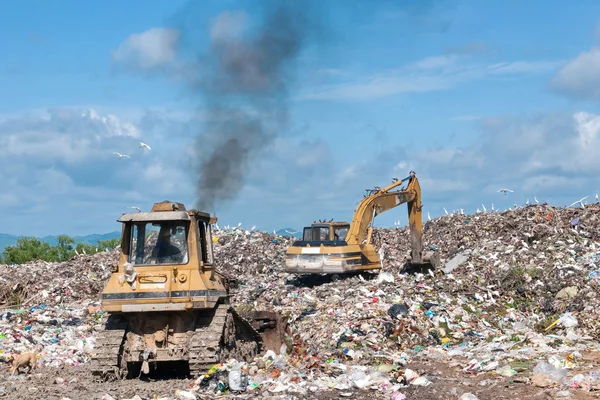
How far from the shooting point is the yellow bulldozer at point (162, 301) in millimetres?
10305

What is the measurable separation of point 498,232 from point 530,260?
3.69m

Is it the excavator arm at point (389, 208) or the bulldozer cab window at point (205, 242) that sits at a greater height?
the excavator arm at point (389, 208)

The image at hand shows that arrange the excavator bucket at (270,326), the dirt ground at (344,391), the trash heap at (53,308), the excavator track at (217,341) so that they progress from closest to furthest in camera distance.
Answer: the dirt ground at (344,391), the excavator track at (217,341), the excavator bucket at (270,326), the trash heap at (53,308)

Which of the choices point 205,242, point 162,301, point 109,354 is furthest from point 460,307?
point 109,354

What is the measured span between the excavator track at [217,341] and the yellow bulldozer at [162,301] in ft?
0.04

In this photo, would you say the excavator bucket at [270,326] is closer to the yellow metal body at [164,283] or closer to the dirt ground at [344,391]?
the yellow metal body at [164,283]

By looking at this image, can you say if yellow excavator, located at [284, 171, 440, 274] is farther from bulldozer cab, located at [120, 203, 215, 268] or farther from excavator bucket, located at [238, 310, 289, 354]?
bulldozer cab, located at [120, 203, 215, 268]

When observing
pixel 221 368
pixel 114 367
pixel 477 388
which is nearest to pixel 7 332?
pixel 114 367

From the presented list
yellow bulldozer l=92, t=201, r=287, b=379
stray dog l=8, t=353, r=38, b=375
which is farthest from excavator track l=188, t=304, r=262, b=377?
stray dog l=8, t=353, r=38, b=375

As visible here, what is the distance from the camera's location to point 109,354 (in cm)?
1028

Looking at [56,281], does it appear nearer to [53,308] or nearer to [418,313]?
[53,308]

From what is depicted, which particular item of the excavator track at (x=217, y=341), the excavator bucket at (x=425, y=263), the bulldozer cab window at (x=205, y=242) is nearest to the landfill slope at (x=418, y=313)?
the excavator bucket at (x=425, y=263)

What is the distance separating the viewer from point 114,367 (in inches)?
402

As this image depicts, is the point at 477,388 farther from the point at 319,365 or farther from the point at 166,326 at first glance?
the point at 166,326
